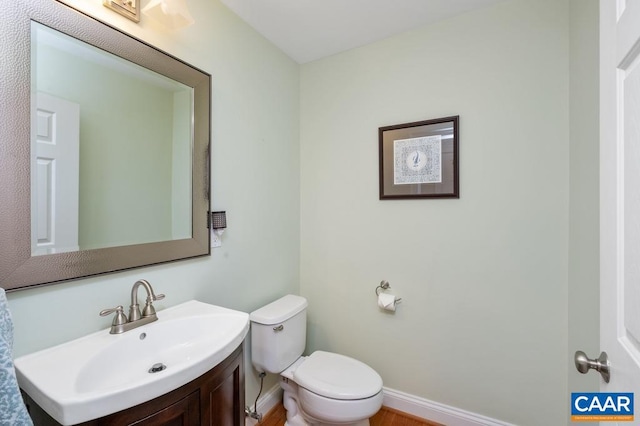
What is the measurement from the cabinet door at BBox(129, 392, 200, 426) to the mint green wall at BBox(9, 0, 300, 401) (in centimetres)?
48

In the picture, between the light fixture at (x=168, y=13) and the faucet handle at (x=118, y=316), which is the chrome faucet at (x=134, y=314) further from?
the light fixture at (x=168, y=13)

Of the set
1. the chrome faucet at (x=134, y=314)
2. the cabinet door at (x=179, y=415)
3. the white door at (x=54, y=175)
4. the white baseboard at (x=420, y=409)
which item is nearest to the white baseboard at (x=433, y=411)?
the white baseboard at (x=420, y=409)

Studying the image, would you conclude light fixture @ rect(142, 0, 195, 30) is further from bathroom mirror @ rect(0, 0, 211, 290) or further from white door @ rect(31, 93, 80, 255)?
white door @ rect(31, 93, 80, 255)

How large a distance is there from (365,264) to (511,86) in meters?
1.36

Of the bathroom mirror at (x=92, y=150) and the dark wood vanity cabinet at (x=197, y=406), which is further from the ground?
the bathroom mirror at (x=92, y=150)

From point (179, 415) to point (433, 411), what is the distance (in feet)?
5.18

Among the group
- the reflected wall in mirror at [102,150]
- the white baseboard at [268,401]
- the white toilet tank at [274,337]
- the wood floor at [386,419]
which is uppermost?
the reflected wall in mirror at [102,150]

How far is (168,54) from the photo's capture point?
1.23 m

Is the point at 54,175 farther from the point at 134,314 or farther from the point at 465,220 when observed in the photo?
the point at 465,220

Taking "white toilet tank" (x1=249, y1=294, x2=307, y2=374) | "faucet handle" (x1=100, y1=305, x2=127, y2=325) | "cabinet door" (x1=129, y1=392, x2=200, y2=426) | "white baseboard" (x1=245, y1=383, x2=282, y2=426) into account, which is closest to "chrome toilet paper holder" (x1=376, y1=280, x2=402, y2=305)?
"white toilet tank" (x1=249, y1=294, x2=307, y2=374)

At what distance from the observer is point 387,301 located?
1.76 metres

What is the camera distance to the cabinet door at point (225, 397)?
2.86ft

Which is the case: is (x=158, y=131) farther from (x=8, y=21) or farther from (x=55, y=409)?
(x=55, y=409)

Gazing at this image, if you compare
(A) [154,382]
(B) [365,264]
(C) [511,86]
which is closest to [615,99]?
(C) [511,86]
